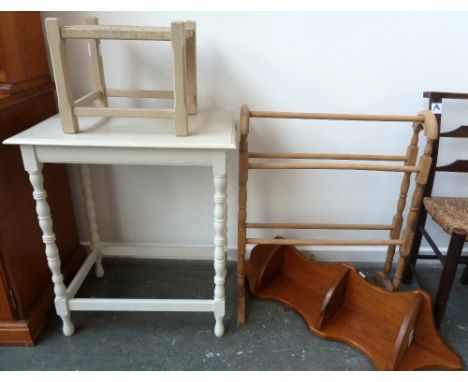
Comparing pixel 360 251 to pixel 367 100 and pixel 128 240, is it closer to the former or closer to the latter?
pixel 367 100

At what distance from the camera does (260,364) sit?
4.00 feet

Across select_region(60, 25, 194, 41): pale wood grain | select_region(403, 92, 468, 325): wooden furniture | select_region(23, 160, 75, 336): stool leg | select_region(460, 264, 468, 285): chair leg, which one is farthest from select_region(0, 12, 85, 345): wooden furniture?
select_region(460, 264, 468, 285): chair leg

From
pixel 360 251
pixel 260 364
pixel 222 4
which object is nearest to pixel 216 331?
pixel 260 364

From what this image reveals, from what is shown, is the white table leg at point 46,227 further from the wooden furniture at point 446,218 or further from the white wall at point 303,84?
the wooden furniture at point 446,218

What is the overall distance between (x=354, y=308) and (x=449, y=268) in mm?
371

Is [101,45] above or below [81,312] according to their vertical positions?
above

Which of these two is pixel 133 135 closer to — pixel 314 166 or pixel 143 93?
pixel 143 93

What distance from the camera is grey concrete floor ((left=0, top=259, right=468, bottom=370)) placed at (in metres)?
1.21

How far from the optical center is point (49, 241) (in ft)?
3.82

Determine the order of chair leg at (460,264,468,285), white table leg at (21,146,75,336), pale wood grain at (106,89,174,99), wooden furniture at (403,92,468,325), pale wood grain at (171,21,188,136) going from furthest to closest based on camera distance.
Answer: chair leg at (460,264,468,285)
pale wood grain at (106,89,174,99)
wooden furniture at (403,92,468,325)
white table leg at (21,146,75,336)
pale wood grain at (171,21,188,136)

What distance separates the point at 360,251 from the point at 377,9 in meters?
1.04

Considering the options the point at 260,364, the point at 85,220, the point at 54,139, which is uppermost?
the point at 54,139

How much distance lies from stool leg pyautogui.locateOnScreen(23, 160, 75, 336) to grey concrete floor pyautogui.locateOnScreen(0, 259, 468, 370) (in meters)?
0.09

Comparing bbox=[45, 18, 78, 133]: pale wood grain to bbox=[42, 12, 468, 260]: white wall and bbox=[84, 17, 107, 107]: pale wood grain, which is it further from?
bbox=[42, 12, 468, 260]: white wall
